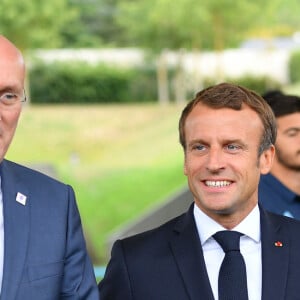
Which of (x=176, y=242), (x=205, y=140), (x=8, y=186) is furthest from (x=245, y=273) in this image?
(x=8, y=186)

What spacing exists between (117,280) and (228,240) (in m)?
0.28

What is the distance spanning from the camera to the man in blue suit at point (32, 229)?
1.77 m

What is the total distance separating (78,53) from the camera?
5871 mm

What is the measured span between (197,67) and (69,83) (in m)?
0.94

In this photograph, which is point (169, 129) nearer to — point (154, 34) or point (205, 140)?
point (154, 34)

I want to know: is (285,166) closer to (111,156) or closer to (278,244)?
(278,244)

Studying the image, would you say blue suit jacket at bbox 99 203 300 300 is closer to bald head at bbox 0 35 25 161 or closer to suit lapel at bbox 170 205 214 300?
suit lapel at bbox 170 205 214 300

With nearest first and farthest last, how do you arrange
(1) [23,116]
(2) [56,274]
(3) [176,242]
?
(2) [56,274]
(3) [176,242]
(1) [23,116]

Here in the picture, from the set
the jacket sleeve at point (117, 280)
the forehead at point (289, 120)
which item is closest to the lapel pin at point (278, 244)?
the jacket sleeve at point (117, 280)

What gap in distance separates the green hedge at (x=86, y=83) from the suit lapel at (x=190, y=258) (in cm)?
388

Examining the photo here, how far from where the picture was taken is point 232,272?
74.6 inches

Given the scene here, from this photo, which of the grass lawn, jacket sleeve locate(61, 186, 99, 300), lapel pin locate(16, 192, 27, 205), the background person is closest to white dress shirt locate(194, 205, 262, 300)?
jacket sleeve locate(61, 186, 99, 300)

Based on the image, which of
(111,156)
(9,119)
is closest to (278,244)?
(9,119)

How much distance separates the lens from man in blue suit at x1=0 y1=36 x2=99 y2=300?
177 centimetres
